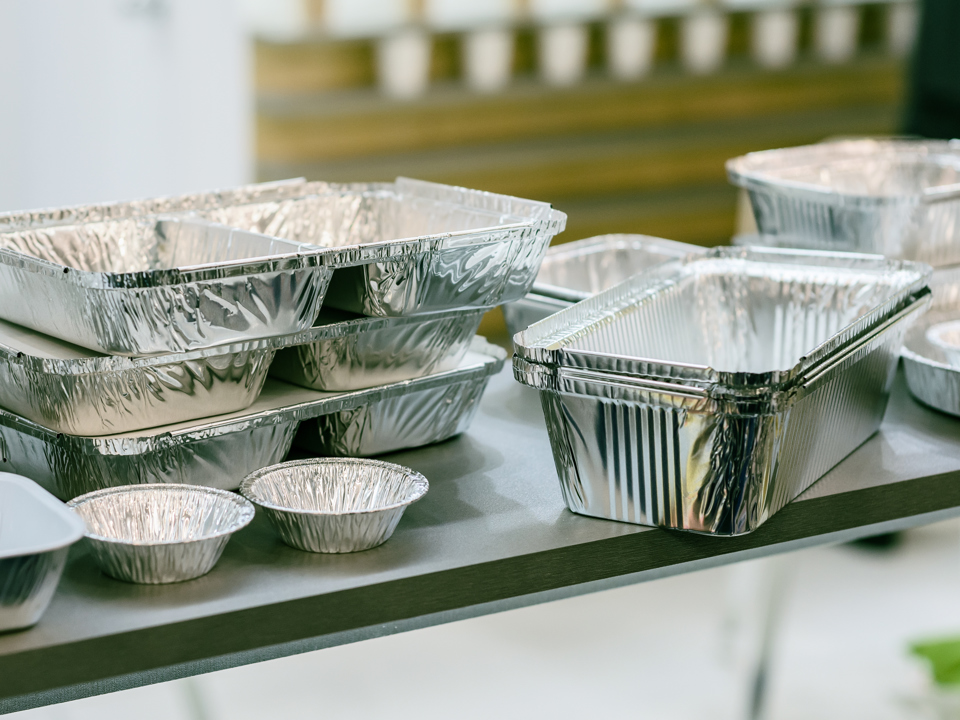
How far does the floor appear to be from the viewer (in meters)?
2.26

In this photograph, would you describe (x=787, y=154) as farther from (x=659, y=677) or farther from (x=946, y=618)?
(x=946, y=618)

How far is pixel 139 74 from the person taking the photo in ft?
11.3

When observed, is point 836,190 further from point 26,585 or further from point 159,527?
point 26,585

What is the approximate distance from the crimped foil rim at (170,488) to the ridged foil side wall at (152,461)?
0.03 metres

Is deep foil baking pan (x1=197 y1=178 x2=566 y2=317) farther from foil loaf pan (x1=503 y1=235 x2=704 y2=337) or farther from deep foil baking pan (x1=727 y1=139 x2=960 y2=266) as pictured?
deep foil baking pan (x1=727 y1=139 x2=960 y2=266)

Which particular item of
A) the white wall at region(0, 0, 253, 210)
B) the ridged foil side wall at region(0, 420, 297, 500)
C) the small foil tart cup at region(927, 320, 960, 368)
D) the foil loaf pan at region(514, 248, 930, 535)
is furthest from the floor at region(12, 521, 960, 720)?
the white wall at region(0, 0, 253, 210)

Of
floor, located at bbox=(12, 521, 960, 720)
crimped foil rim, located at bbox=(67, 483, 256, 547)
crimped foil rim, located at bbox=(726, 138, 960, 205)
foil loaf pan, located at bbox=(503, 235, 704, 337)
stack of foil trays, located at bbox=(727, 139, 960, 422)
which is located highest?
crimped foil rim, located at bbox=(726, 138, 960, 205)

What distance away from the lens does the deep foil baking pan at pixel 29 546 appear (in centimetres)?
82

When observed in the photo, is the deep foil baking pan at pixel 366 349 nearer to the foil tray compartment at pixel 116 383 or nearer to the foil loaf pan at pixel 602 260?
the foil tray compartment at pixel 116 383

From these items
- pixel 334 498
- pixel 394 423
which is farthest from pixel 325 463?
pixel 394 423

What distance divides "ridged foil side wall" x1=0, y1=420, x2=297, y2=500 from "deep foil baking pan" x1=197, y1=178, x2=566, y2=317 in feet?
0.52

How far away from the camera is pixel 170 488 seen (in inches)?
38.9

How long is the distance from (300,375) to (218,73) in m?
2.42

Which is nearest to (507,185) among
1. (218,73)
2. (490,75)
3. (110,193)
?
(490,75)
